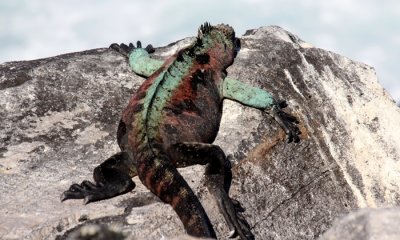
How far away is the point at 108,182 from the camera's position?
645 centimetres

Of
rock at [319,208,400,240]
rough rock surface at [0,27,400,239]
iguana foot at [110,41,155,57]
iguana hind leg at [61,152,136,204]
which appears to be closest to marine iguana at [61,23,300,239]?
iguana hind leg at [61,152,136,204]

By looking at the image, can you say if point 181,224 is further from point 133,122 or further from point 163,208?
point 133,122

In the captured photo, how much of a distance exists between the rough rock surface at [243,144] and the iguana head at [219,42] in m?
0.14

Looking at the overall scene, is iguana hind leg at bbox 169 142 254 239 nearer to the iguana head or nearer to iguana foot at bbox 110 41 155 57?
the iguana head

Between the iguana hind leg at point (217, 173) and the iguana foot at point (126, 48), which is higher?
the iguana foot at point (126, 48)

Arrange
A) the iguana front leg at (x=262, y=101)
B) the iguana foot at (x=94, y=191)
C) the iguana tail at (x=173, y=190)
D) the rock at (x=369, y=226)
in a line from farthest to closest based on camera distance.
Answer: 1. the iguana front leg at (x=262, y=101)
2. the iguana foot at (x=94, y=191)
3. the iguana tail at (x=173, y=190)
4. the rock at (x=369, y=226)

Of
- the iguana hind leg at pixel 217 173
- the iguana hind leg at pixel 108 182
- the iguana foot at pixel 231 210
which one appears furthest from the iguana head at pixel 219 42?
the iguana foot at pixel 231 210

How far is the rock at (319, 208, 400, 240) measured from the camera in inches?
140

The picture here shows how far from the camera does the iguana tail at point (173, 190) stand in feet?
19.1

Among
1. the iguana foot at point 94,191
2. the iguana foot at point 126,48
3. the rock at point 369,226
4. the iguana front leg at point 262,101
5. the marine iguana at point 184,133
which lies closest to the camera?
the rock at point 369,226

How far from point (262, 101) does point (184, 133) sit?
1.04 metres

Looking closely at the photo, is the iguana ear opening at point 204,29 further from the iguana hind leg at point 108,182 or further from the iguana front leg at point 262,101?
the iguana hind leg at point 108,182

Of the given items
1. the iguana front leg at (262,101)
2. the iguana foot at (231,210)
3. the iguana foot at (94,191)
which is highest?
the iguana front leg at (262,101)

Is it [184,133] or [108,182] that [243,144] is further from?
[108,182]
